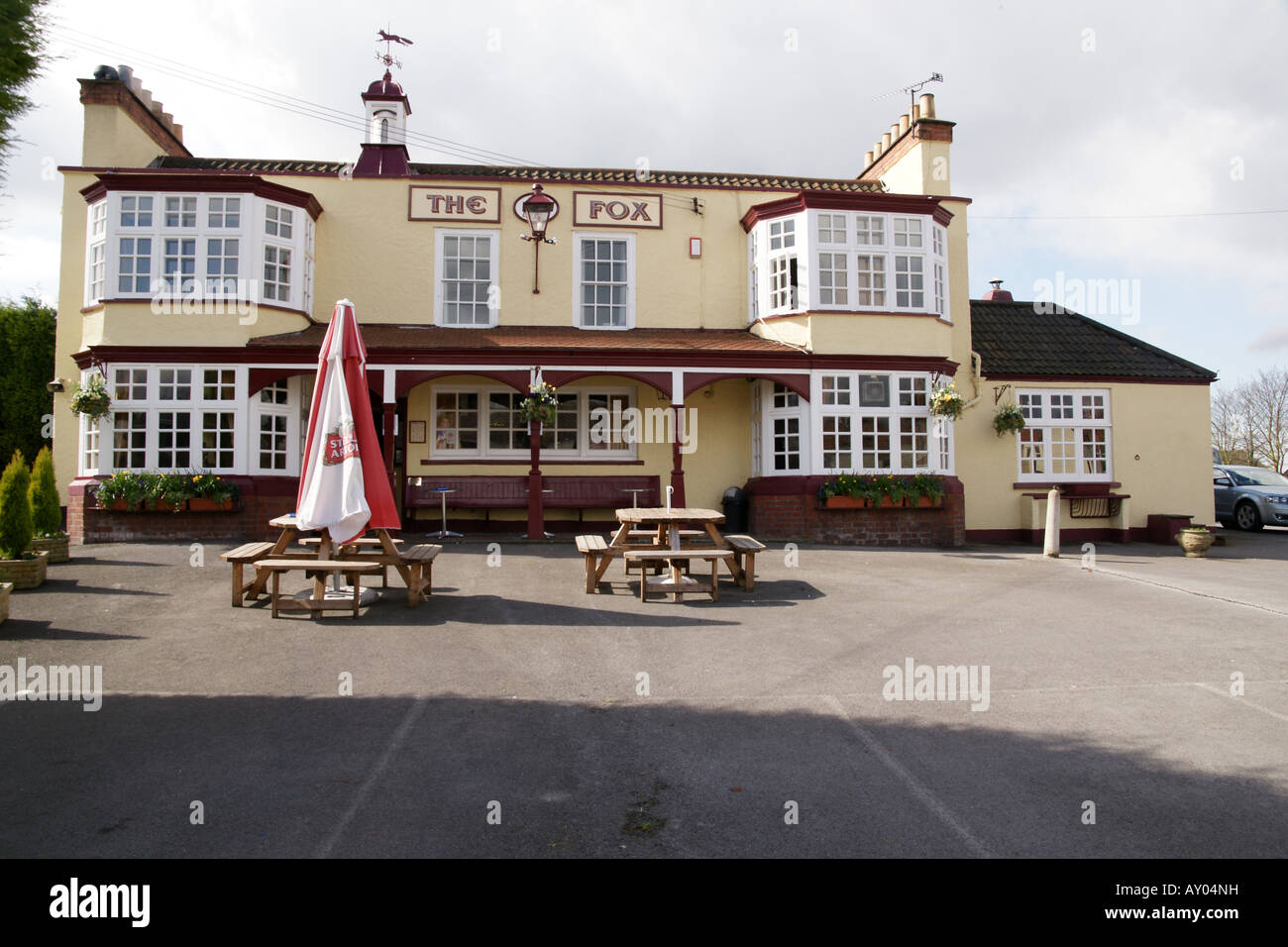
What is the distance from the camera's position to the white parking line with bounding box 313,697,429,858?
3.42 meters

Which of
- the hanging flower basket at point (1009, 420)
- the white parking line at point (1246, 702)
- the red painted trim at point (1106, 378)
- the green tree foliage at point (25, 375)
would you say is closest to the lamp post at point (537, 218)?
the red painted trim at point (1106, 378)

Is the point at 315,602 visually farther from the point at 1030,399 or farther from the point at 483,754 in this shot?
the point at 1030,399

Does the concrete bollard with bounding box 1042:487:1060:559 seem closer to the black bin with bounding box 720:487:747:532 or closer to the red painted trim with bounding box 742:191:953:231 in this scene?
the black bin with bounding box 720:487:747:532

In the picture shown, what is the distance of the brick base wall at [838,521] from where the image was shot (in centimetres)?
1507

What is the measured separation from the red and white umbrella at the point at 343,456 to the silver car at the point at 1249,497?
20.0 meters

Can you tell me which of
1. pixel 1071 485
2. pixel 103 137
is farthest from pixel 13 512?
pixel 1071 485

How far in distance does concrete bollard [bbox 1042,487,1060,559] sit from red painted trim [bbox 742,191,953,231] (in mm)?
6102

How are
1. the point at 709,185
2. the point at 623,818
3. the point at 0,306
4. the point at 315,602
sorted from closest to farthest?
1. the point at 623,818
2. the point at 315,602
3. the point at 709,185
4. the point at 0,306

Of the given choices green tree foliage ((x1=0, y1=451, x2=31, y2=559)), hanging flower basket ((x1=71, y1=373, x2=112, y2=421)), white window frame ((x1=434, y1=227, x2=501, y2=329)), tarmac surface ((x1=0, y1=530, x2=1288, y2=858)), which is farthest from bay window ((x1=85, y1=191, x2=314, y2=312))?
tarmac surface ((x1=0, y1=530, x2=1288, y2=858))

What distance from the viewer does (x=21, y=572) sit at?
29.9ft

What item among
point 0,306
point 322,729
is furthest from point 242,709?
point 0,306

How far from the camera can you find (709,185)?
56.7 ft

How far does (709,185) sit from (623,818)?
1565 cm

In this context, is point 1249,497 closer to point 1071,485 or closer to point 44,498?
point 1071,485
